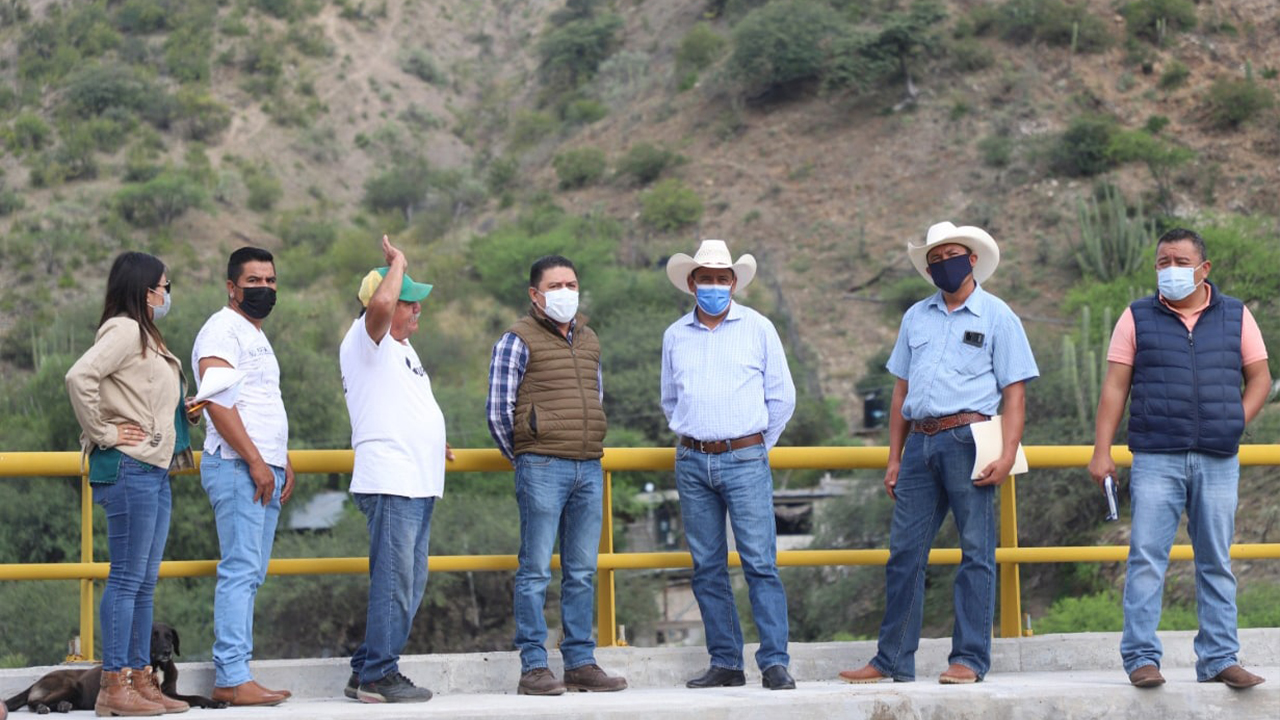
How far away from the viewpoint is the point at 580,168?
64062 mm

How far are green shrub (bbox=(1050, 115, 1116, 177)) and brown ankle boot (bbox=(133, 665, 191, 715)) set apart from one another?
4938cm

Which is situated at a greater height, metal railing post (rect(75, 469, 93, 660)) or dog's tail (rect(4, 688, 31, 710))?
metal railing post (rect(75, 469, 93, 660))

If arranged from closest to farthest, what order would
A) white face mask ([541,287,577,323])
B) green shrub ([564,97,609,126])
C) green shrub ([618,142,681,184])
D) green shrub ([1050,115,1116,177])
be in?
white face mask ([541,287,577,323]), green shrub ([1050,115,1116,177]), green shrub ([618,142,681,184]), green shrub ([564,97,609,126])

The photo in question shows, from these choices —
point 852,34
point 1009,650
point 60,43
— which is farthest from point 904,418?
point 60,43

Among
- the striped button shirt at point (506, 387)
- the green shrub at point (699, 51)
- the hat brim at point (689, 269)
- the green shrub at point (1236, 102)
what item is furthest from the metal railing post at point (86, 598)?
the green shrub at point (699, 51)

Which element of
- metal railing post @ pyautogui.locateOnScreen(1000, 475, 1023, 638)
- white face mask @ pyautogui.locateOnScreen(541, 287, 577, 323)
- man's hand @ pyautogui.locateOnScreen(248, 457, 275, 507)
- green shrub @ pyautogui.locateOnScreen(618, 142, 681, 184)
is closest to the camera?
man's hand @ pyautogui.locateOnScreen(248, 457, 275, 507)

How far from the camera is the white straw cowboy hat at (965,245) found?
677 centimetres

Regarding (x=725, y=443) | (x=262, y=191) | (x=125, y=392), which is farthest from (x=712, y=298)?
(x=262, y=191)

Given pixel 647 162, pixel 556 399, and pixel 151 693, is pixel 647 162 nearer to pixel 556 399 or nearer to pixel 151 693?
pixel 556 399

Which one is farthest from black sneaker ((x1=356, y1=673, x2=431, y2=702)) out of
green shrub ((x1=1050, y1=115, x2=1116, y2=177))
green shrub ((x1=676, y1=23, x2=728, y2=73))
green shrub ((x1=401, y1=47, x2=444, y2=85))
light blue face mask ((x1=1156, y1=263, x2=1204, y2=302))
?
green shrub ((x1=401, y1=47, x2=444, y2=85))

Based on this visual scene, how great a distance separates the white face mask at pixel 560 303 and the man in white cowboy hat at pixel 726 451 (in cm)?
45

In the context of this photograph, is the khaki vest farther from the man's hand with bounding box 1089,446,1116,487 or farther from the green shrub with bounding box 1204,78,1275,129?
the green shrub with bounding box 1204,78,1275,129

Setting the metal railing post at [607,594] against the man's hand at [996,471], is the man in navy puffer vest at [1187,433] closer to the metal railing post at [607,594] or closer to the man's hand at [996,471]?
the man's hand at [996,471]

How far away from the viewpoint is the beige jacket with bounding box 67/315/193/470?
19.0ft
